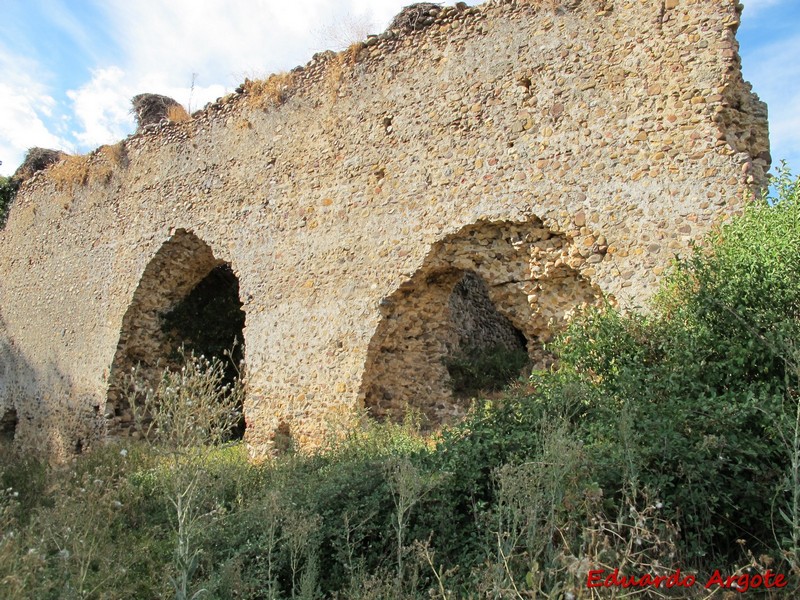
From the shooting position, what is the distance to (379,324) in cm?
738

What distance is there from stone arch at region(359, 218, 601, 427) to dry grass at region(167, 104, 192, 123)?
17.7ft

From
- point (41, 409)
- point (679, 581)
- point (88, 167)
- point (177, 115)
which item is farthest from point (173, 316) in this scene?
point (679, 581)

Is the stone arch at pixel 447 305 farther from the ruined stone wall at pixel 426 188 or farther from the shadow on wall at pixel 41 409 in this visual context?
the shadow on wall at pixel 41 409

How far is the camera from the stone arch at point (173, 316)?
1054cm

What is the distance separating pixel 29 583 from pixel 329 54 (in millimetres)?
6911

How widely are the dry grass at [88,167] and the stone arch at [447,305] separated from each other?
6743 mm

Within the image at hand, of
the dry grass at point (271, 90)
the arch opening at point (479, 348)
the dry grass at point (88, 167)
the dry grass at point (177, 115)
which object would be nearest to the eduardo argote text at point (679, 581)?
the arch opening at point (479, 348)

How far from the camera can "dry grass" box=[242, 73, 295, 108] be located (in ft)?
29.3

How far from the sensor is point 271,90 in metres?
9.01

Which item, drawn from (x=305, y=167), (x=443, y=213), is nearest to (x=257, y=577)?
(x=443, y=213)

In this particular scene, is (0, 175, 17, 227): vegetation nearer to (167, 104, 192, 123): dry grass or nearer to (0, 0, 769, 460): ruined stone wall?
(0, 0, 769, 460): ruined stone wall

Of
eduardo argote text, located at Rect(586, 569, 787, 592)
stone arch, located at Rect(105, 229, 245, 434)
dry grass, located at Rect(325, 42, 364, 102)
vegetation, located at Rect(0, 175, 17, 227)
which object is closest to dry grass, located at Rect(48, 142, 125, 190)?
vegetation, located at Rect(0, 175, 17, 227)

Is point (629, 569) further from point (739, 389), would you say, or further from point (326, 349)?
point (326, 349)

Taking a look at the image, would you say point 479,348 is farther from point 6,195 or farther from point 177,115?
point 6,195
